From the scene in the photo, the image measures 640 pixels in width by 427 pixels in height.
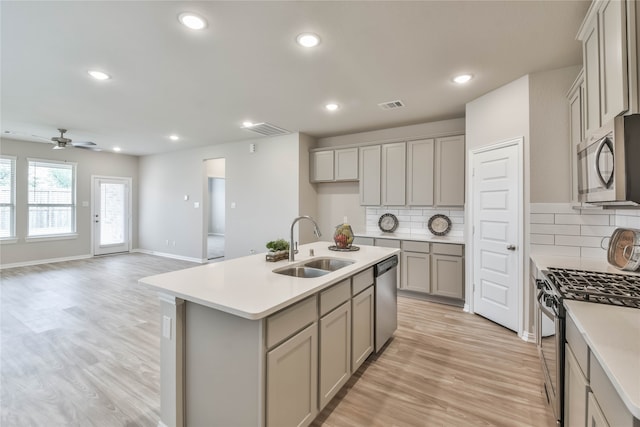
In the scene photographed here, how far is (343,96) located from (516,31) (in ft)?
5.77

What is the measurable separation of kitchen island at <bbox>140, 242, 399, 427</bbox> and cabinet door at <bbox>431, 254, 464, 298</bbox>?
2344 millimetres

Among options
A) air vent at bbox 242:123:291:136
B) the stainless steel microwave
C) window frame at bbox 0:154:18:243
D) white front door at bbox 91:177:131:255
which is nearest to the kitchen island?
the stainless steel microwave

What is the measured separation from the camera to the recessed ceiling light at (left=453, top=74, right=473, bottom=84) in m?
2.86

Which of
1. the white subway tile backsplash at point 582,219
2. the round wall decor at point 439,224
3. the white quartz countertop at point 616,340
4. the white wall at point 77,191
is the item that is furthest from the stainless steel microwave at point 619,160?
the white wall at point 77,191

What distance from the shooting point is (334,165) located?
5.02m

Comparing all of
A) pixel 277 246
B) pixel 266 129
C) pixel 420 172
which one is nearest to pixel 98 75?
pixel 266 129

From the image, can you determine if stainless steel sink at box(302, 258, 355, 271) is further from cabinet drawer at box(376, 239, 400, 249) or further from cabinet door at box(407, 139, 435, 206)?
cabinet door at box(407, 139, 435, 206)

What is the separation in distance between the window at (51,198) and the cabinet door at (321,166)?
5.83 metres

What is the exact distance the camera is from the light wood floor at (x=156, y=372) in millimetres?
1865

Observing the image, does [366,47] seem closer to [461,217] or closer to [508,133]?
[508,133]

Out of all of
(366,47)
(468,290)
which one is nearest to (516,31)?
(366,47)

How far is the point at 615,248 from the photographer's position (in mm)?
2236

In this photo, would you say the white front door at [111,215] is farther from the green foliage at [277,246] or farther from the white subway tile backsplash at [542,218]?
the white subway tile backsplash at [542,218]

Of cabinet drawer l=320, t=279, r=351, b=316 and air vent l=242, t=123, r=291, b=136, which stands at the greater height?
air vent l=242, t=123, r=291, b=136
